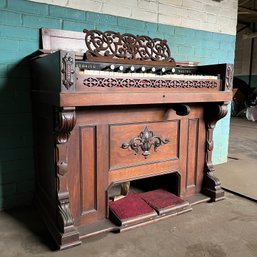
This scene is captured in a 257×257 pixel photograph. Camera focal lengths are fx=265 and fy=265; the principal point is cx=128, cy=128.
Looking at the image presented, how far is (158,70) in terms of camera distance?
192cm

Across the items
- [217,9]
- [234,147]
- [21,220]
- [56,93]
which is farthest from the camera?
[234,147]

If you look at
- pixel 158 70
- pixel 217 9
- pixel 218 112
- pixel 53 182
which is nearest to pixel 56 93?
pixel 53 182

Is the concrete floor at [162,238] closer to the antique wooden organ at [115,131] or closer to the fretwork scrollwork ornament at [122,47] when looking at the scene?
the antique wooden organ at [115,131]

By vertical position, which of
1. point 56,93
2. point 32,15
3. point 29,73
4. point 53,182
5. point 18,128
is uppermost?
point 32,15

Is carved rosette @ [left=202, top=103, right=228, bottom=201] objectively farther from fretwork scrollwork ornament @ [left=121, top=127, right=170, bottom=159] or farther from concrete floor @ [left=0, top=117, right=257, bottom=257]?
fretwork scrollwork ornament @ [left=121, top=127, right=170, bottom=159]

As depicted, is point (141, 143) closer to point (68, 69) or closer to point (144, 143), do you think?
point (144, 143)

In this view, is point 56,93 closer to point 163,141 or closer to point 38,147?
point 38,147

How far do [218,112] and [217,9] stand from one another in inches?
57.7

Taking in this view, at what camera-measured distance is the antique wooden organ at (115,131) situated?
149cm

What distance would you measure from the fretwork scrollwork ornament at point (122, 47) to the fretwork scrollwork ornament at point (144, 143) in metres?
0.52

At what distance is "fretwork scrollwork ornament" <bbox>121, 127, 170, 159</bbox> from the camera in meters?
1.79

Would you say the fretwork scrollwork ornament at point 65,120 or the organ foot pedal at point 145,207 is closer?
the fretwork scrollwork ornament at point 65,120

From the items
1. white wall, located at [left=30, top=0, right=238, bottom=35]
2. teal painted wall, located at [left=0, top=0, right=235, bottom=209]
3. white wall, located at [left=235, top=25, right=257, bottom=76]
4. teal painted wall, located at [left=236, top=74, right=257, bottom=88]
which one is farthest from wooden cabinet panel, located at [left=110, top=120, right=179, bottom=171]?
white wall, located at [left=235, top=25, right=257, bottom=76]

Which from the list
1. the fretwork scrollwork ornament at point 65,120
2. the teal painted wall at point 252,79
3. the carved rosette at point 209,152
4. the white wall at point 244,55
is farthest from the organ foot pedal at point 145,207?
the white wall at point 244,55
